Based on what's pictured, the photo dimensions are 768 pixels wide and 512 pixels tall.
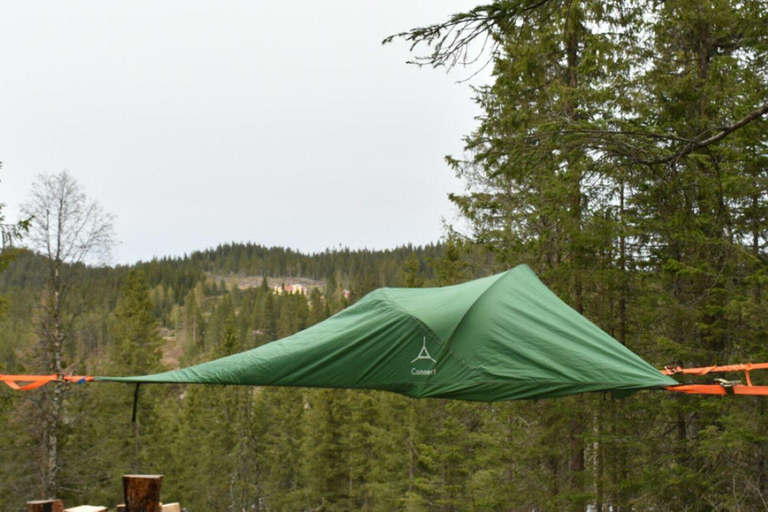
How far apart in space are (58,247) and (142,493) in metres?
11.2

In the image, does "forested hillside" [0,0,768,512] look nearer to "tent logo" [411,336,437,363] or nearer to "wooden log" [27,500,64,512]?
"tent logo" [411,336,437,363]

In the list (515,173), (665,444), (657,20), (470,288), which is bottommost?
(665,444)

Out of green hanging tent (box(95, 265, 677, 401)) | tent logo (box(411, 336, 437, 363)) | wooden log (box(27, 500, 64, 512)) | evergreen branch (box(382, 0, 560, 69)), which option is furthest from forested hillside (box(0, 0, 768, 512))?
wooden log (box(27, 500, 64, 512))

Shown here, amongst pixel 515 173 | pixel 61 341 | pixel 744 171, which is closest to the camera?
pixel 515 173

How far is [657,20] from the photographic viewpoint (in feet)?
27.9

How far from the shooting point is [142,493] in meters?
4.04

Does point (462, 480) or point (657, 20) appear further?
point (462, 480)

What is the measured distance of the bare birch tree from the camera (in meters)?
13.0

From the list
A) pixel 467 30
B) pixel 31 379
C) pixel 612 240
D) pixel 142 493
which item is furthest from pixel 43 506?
pixel 612 240

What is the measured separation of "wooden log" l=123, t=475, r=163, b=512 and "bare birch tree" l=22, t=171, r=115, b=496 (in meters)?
10.5

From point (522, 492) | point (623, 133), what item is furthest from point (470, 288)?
point (522, 492)

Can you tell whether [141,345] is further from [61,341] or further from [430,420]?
[430,420]

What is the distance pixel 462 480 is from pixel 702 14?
17360 mm

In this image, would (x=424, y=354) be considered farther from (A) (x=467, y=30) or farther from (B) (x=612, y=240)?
(B) (x=612, y=240)
